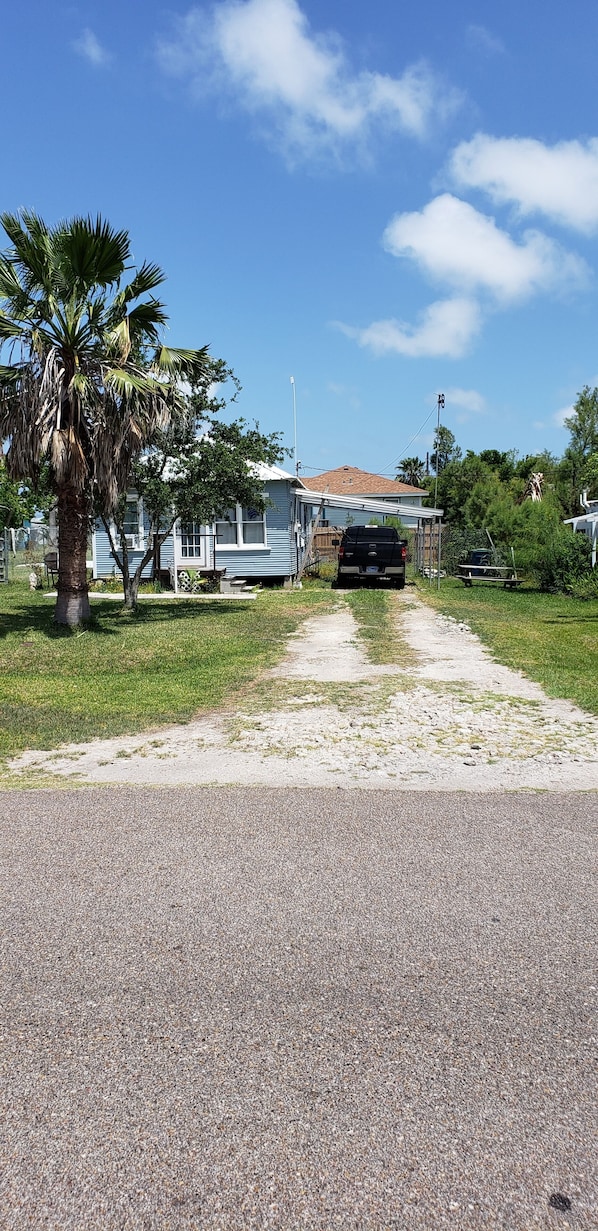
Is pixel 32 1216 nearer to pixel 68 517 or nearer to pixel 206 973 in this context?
pixel 206 973

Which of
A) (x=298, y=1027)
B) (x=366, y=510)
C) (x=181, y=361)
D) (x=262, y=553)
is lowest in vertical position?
(x=298, y=1027)

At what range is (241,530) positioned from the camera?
2533cm

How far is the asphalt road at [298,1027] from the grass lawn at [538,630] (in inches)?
183

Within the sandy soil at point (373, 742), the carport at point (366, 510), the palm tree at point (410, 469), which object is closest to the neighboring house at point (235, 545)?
the carport at point (366, 510)

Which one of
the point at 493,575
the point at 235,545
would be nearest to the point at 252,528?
the point at 235,545

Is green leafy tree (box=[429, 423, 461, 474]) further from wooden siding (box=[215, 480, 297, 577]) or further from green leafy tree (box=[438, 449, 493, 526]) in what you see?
wooden siding (box=[215, 480, 297, 577])

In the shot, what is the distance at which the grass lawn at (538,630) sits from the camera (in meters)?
9.44

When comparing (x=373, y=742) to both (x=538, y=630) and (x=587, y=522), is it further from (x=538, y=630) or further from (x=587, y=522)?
(x=587, y=522)

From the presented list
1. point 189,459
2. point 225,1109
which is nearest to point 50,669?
point 189,459

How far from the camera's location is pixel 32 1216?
2004mm

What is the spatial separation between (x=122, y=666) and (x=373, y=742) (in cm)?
488

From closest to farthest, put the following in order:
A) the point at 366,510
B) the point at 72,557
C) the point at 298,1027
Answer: the point at 298,1027 → the point at 72,557 → the point at 366,510

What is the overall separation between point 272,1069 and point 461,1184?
0.65 meters

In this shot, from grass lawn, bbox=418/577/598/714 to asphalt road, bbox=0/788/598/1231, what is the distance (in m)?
4.66
